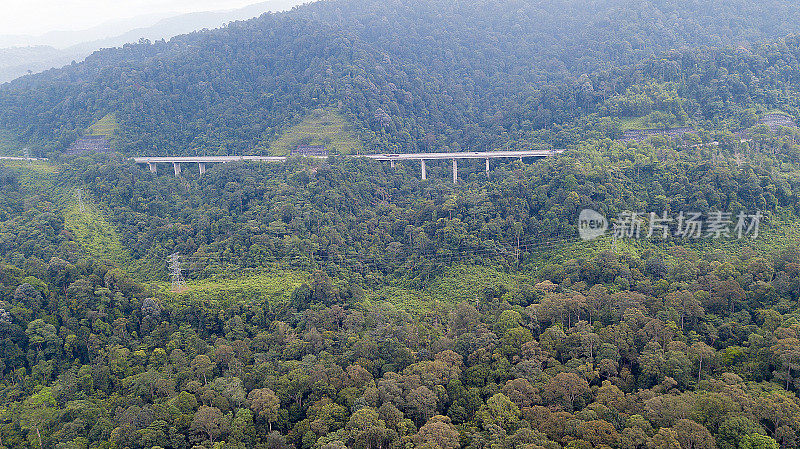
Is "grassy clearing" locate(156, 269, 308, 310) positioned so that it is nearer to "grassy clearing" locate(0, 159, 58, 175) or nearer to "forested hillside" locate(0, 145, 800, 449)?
"forested hillside" locate(0, 145, 800, 449)

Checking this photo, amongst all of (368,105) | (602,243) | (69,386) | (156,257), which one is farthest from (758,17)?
(69,386)

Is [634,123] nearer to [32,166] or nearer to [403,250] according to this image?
[403,250]

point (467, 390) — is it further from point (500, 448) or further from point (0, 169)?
point (0, 169)

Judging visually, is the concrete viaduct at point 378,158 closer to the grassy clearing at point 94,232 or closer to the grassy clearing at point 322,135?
the grassy clearing at point 322,135

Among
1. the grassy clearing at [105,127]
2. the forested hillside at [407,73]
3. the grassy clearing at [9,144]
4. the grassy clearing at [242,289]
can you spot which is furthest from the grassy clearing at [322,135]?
the grassy clearing at [9,144]

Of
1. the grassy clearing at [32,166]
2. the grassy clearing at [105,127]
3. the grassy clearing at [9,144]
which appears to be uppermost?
the grassy clearing at [105,127]

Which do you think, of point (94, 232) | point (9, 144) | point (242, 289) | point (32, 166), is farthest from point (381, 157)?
point (9, 144)
